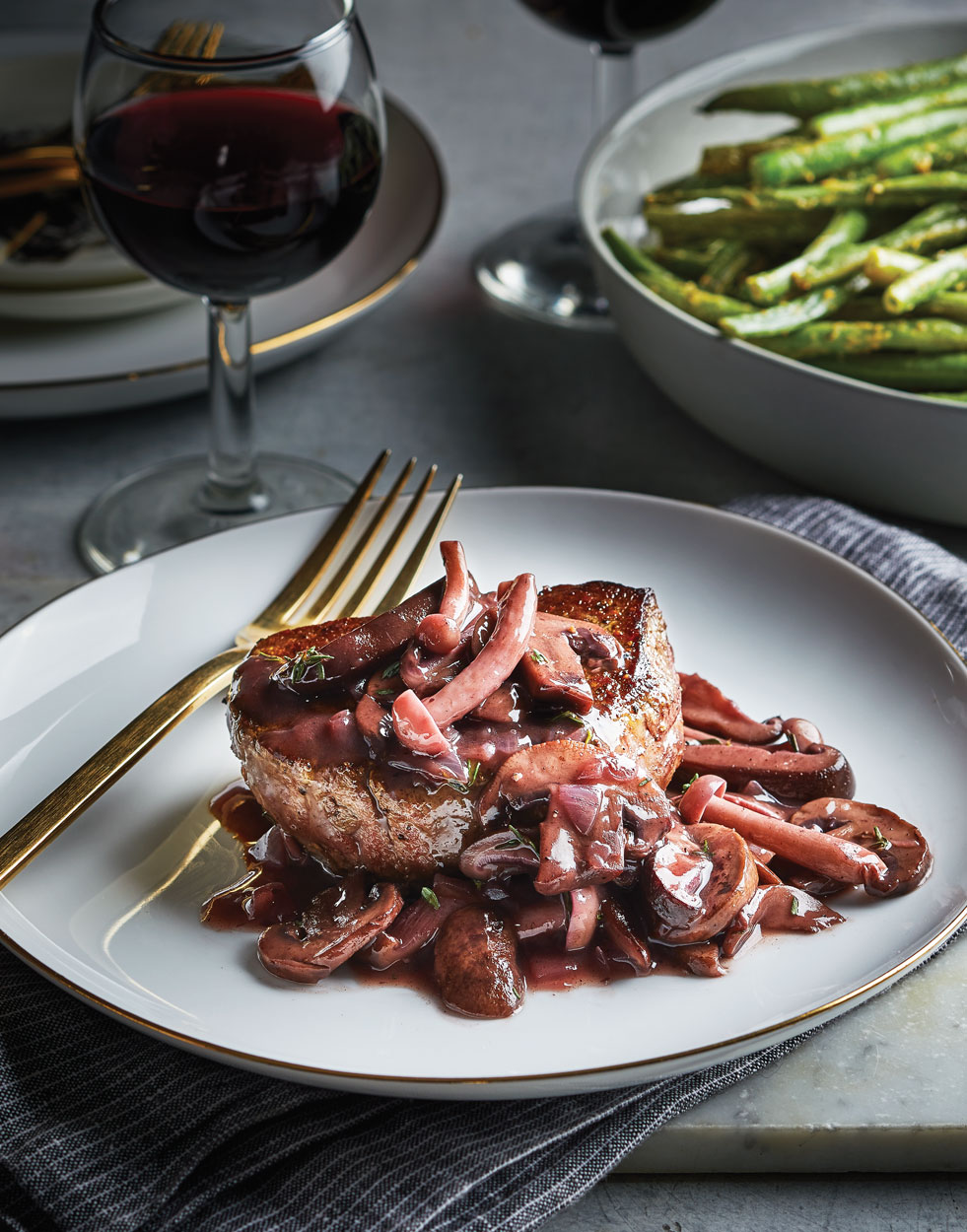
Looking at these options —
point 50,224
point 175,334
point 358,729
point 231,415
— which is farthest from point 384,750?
point 50,224

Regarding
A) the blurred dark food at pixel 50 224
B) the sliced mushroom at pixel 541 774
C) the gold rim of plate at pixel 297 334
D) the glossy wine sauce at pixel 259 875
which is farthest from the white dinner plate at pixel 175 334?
the sliced mushroom at pixel 541 774

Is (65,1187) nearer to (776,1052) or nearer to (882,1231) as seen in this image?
(776,1052)

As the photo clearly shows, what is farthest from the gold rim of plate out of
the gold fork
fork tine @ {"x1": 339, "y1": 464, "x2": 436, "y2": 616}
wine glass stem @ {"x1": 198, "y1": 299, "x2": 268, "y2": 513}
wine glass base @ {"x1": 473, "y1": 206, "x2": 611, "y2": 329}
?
fork tine @ {"x1": 339, "y1": 464, "x2": 436, "y2": 616}

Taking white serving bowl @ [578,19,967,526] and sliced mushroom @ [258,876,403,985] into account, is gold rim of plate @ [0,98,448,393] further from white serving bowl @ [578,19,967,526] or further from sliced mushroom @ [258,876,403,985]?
sliced mushroom @ [258,876,403,985]

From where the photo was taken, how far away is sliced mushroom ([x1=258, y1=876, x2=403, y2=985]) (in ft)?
6.41

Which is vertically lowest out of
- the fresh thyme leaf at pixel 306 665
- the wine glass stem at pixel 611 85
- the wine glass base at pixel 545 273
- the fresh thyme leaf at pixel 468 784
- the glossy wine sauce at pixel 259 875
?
the wine glass base at pixel 545 273

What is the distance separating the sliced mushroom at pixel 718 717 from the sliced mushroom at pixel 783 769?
0.22 ft

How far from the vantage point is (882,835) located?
2.14m

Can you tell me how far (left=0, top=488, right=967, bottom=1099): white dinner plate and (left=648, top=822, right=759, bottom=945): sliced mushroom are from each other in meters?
0.07

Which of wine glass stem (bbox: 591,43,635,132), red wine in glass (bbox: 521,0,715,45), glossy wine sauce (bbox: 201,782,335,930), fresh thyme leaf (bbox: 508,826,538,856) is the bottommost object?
glossy wine sauce (bbox: 201,782,335,930)

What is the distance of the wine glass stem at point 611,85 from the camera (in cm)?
440

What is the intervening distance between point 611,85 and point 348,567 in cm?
241

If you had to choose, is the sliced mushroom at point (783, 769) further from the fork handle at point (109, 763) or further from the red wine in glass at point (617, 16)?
the red wine in glass at point (617, 16)

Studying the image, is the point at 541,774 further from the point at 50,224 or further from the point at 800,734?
the point at 50,224
